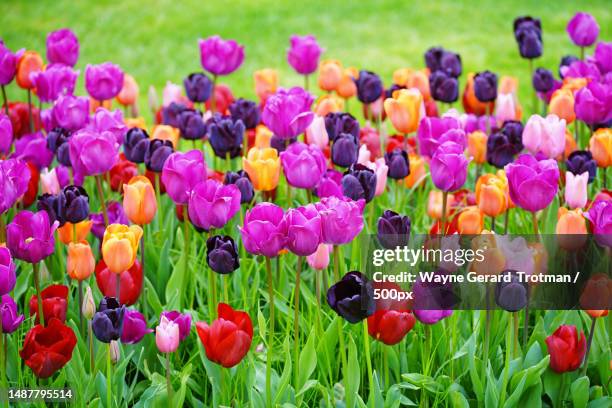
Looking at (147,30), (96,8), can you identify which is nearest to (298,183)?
(147,30)

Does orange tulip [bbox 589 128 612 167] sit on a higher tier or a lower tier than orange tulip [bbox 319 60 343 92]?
lower

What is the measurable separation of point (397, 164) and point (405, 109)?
0.19 meters

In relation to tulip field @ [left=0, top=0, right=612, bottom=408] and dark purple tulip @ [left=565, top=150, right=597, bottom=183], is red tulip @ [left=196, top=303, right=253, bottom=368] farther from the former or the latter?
dark purple tulip @ [left=565, top=150, right=597, bottom=183]

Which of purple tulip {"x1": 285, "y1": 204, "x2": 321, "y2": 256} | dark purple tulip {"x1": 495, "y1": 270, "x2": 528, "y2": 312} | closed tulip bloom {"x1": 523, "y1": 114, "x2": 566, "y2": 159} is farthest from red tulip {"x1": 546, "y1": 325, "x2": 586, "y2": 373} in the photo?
closed tulip bloom {"x1": 523, "y1": 114, "x2": 566, "y2": 159}

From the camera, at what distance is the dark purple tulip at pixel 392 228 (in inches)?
97.3

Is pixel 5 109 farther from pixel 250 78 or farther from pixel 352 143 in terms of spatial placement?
pixel 250 78

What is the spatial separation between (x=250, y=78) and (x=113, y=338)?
209 inches

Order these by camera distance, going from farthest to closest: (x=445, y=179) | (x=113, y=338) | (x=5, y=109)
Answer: (x=5, y=109) → (x=445, y=179) → (x=113, y=338)

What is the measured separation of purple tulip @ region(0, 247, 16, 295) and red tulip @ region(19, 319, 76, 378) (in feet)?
0.41

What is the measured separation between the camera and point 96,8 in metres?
8.98

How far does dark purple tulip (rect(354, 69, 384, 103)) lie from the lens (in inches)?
141

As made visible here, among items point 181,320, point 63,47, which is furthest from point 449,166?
point 63,47

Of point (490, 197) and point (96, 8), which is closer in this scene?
point (490, 197)

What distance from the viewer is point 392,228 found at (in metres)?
2.47
